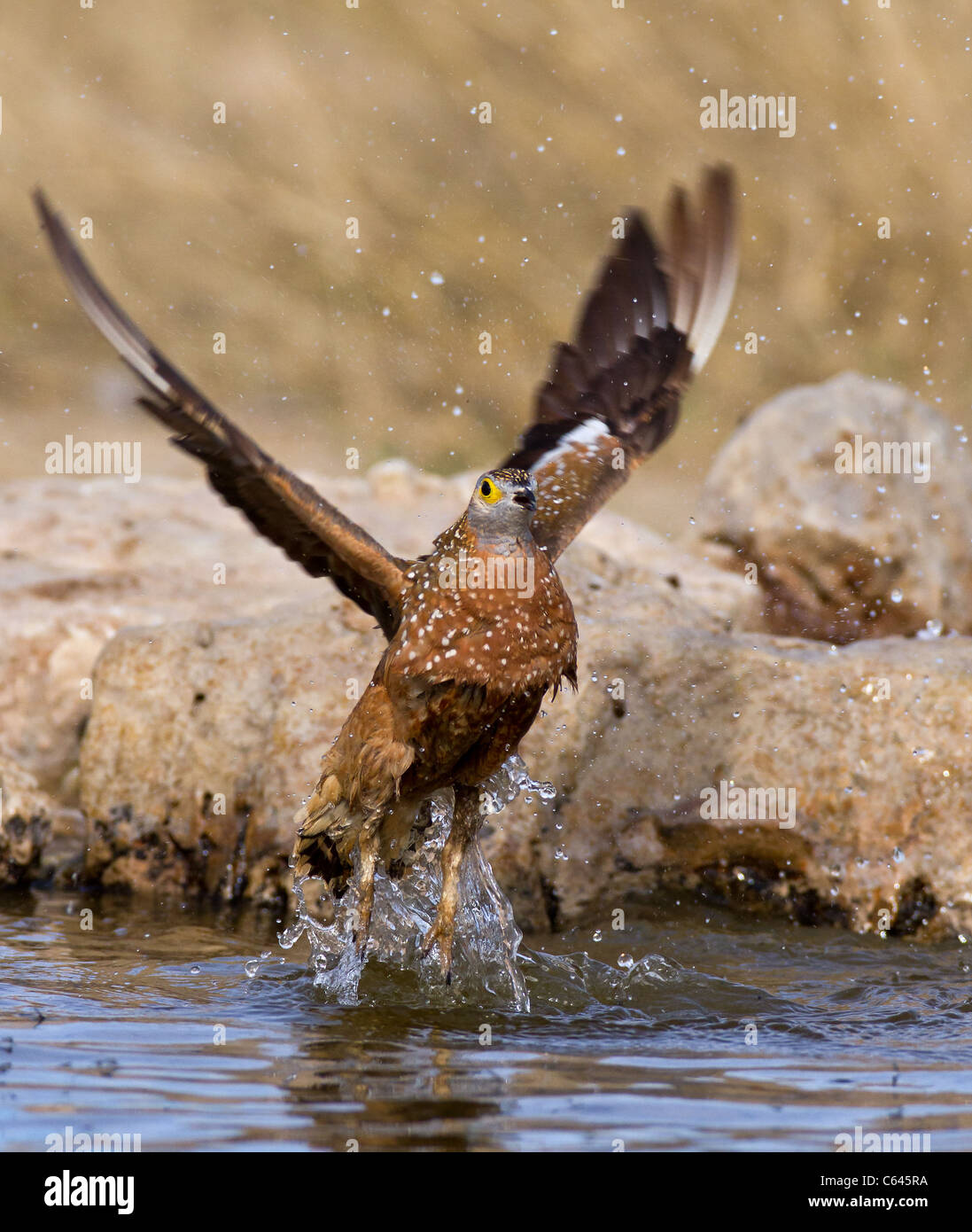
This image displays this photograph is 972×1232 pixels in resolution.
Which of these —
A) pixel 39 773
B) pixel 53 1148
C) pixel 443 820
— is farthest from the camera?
pixel 39 773

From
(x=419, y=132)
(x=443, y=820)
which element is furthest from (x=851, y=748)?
(x=419, y=132)

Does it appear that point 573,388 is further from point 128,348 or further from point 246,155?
point 246,155

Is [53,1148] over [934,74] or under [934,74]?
under

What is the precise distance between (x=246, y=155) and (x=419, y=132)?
9.12ft

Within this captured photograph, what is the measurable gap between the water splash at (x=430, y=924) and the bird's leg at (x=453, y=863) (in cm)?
8

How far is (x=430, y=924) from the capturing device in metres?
7.54

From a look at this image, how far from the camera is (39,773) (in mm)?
9664

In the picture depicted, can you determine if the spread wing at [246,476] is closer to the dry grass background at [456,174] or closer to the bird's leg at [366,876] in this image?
the bird's leg at [366,876]

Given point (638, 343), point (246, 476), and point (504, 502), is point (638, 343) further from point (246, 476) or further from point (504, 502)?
point (246, 476)

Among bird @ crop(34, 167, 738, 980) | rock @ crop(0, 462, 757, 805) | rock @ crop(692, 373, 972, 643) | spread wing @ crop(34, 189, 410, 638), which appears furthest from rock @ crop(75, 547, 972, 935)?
rock @ crop(692, 373, 972, 643)

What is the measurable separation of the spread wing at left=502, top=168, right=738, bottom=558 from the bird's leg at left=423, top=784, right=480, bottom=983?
1.73 m

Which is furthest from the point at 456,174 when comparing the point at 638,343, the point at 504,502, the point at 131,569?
the point at 504,502

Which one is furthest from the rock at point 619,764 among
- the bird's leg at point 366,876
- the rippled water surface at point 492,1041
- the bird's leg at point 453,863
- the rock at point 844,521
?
the rock at point 844,521

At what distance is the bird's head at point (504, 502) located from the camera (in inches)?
247
